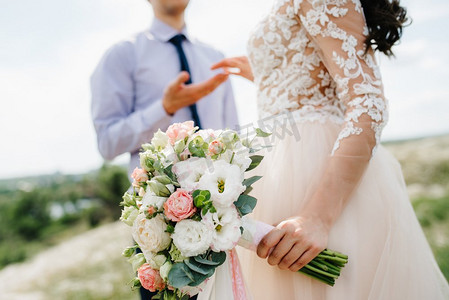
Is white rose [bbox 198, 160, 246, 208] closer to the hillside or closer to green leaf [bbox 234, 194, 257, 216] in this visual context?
green leaf [bbox 234, 194, 257, 216]

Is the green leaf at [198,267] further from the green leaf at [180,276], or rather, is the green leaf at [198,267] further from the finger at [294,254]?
the finger at [294,254]

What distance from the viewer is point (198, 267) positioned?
47.5 inches

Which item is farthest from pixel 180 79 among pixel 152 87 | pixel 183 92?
pixel 152 87

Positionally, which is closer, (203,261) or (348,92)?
(203,261)

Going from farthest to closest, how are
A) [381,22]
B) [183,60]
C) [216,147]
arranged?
[183,60]
[381,22]
[216,147]

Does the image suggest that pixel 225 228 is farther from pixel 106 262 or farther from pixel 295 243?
pixel 106 262

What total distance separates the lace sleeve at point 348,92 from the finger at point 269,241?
6.7 inches

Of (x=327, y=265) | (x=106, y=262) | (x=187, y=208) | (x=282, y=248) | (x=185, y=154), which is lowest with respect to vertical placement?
(x=106, y=262)

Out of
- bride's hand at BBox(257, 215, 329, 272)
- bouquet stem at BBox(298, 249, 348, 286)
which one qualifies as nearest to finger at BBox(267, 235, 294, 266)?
bride's hand at BBox(257, 215, 329, 272)

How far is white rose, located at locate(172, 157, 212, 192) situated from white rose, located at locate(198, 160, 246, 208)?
28 millimetres

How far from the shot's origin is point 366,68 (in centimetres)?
147

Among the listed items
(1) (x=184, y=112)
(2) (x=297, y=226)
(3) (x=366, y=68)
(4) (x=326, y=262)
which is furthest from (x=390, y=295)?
(1) (x=184, y=112)

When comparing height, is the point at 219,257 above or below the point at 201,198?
below

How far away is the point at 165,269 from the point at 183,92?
4.50 ft
